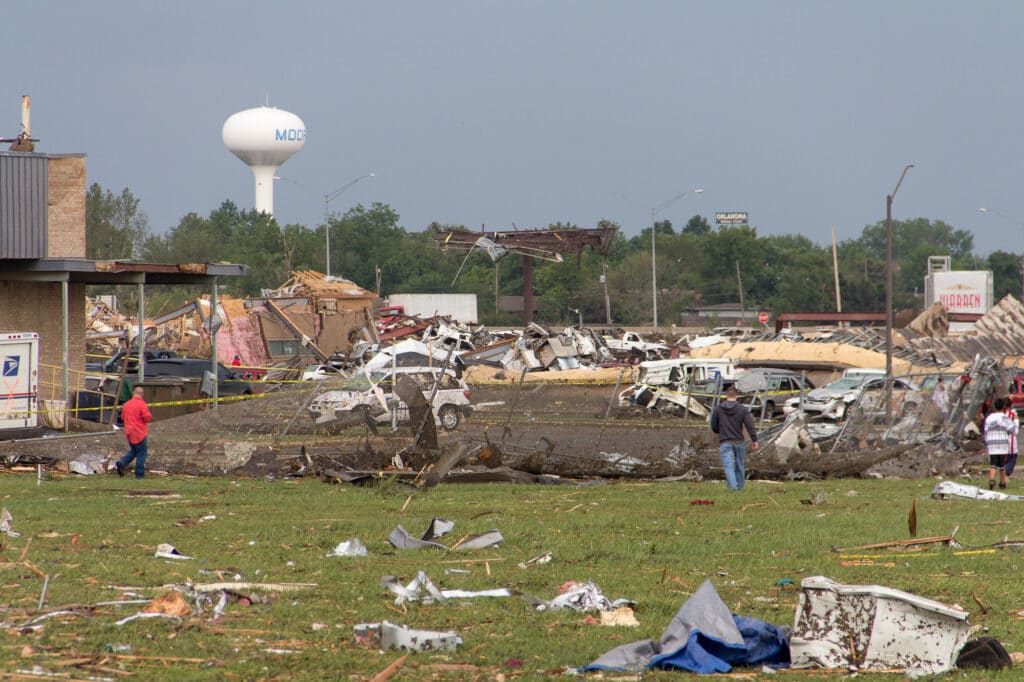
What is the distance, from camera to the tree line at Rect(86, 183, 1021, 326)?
3728 inches

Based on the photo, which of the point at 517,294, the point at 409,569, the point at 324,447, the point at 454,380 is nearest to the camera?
the point at 409,569

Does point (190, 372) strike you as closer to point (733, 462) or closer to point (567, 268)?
point (733, 462)

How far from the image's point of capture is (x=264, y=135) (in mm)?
104312

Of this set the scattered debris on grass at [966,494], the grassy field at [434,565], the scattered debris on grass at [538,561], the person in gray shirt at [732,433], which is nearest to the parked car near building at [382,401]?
the grassy field at [434,565]

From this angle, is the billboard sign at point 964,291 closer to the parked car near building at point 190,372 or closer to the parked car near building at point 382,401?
the parked car near building at point 190,372

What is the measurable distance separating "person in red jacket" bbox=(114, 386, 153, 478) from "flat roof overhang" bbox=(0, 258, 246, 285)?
11.3m

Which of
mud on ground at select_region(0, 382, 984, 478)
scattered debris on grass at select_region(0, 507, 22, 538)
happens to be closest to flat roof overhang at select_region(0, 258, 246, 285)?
mud on ground at select_region(0, 382, 984, 478)

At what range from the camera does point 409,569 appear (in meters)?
10.1

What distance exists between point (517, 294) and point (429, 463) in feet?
297

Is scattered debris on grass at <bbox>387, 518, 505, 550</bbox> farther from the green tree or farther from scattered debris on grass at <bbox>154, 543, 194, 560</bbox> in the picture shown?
the green tree

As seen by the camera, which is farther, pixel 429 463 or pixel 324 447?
pixel 324 447

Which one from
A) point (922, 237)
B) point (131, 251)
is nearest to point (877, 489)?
point (131, 251)

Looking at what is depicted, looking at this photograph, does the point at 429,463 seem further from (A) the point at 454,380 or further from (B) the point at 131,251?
(B) the point at 131,251

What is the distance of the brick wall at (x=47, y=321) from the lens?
30938mm
